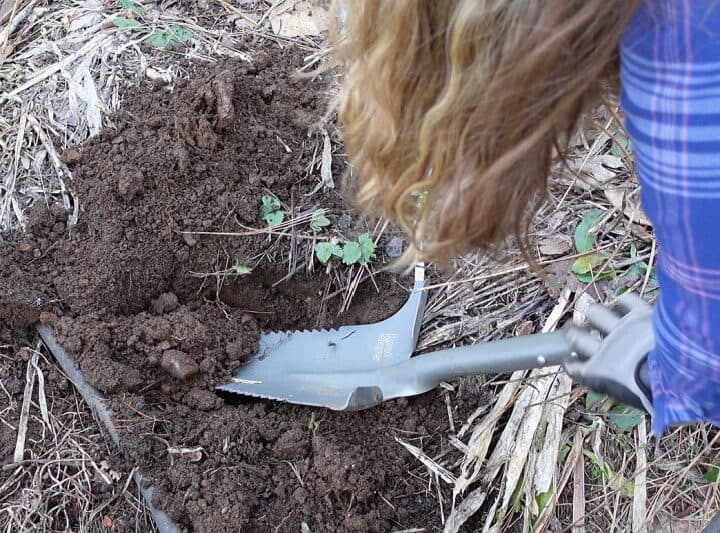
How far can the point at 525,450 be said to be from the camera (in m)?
1.90

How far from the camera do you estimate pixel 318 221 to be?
2.27 metres

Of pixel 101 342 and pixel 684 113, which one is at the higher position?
pixel 684 113

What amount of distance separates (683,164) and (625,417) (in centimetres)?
112

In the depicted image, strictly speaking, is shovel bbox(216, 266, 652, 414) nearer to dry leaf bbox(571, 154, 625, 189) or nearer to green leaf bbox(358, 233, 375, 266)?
green leaf bbox(358, 233, 375, 266)

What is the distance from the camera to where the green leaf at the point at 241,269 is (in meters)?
2.20

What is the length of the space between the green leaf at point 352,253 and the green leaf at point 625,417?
0.88 metres

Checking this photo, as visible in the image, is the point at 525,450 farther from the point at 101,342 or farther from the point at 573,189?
the point at 101,342

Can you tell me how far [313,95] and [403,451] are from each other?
1291 mm

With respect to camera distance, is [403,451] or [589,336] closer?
[589,336]

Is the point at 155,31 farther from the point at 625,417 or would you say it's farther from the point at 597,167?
the point at 625,417

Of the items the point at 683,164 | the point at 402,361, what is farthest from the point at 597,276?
the point at 683,164

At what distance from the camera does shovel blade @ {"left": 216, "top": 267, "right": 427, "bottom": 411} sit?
200 centimetres

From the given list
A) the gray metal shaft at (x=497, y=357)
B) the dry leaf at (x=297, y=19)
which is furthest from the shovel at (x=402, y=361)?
the dry leaf at (x=297, y=19)

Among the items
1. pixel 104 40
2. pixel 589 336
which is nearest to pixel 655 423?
pixel 589 336
